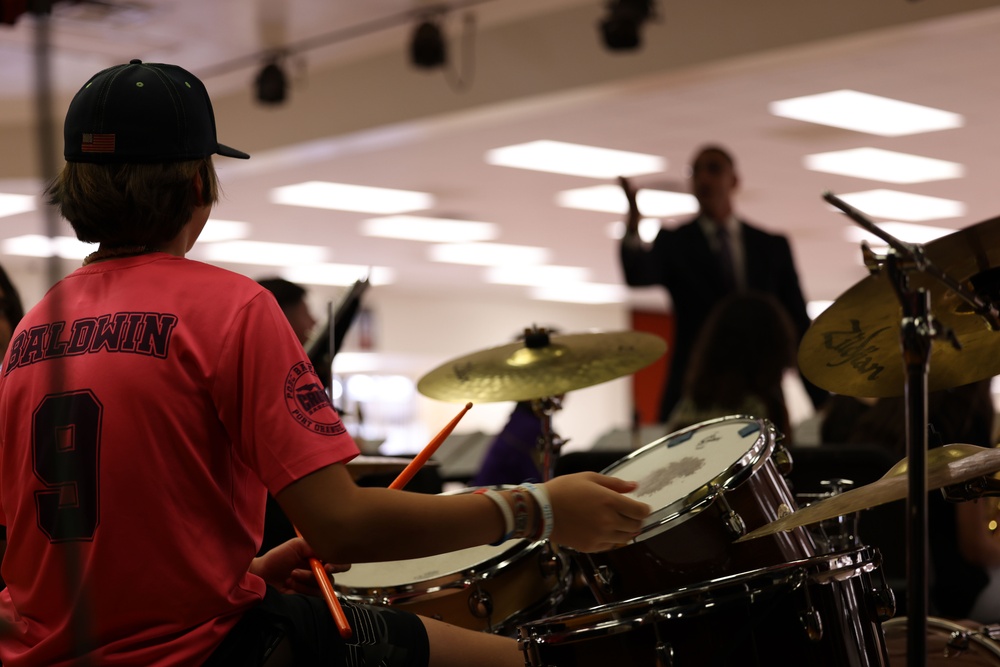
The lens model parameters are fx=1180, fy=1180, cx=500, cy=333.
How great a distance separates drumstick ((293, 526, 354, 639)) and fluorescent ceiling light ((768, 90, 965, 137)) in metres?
6.23

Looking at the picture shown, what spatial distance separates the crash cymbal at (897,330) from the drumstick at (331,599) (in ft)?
2.62

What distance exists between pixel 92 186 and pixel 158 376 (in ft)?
0.84

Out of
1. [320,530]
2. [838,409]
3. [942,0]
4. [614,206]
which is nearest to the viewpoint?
[320,530]

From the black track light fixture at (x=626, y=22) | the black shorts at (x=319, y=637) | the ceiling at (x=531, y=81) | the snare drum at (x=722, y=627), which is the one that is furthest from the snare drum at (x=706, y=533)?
the ceiling at (x=531, y=81)

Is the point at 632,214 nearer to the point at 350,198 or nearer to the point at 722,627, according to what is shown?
the point at 722,627

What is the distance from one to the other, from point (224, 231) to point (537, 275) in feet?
15.9

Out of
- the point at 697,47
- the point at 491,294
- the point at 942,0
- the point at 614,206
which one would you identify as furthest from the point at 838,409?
the point at 491,294

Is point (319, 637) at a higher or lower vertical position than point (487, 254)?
lower

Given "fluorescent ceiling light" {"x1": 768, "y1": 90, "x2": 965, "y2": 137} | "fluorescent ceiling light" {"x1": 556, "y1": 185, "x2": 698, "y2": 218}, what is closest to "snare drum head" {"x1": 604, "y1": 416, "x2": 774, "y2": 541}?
"fluorescent ceiling light" {"x1": 768, "y1": 90, "x2": 965, "y2": 137}

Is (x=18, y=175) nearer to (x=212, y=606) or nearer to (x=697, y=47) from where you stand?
(x=697, y=47)

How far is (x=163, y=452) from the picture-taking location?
4.29ft

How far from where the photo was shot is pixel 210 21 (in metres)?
6.75

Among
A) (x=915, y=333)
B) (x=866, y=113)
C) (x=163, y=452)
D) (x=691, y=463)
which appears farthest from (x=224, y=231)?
(x=915, y=333)

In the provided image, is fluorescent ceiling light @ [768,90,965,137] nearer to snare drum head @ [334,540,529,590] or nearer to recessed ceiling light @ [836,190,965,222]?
recessed ceiling light @ [836,190,965,222]
